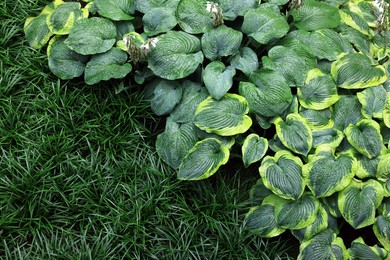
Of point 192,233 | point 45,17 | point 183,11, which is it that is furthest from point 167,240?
point 45,17

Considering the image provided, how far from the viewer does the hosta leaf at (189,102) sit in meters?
2.94

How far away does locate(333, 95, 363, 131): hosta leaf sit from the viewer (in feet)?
9.62

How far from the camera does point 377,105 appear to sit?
2957 mm

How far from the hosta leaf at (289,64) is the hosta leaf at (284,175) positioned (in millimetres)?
515

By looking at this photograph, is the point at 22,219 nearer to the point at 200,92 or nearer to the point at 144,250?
the point at 144,250

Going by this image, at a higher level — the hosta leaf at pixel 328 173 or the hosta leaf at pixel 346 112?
the hosta leaf at pixel 346 112

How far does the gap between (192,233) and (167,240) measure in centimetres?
15

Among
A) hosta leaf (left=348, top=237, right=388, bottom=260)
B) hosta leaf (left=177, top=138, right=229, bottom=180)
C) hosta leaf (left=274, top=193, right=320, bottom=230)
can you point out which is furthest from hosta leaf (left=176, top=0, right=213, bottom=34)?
hosta leaf (left=348, top=237, right=388, bottom=260)

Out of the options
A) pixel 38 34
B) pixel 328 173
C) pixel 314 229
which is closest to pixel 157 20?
pixel 38 34

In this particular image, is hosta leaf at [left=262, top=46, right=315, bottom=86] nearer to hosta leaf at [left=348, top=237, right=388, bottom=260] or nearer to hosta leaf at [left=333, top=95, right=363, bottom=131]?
hosta leaf at [left=333, top=95, right=363, bottom=131]

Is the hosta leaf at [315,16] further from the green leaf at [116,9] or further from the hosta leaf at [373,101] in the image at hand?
the green leaf at [116,9]

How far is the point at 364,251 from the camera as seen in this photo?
2.61 meters

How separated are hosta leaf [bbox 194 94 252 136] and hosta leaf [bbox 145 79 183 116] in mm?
190

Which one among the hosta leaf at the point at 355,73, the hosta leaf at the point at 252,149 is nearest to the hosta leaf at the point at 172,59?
the hosta leaf at the point at 252,149
